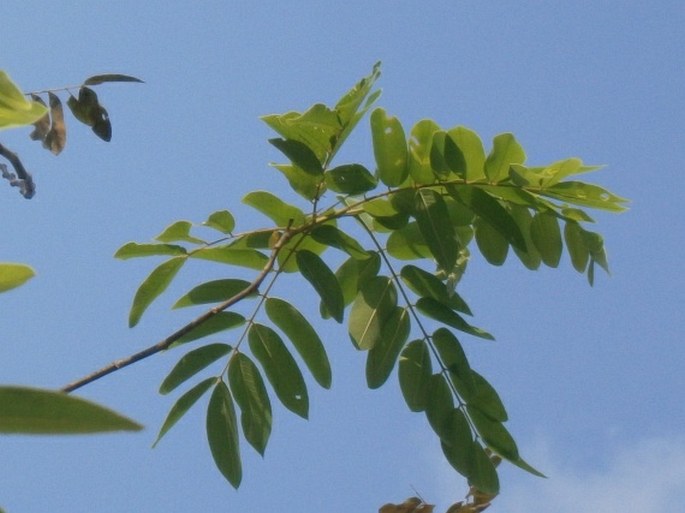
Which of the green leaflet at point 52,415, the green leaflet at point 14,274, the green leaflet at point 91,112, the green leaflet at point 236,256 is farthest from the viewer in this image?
the green leaflet at point 91,112

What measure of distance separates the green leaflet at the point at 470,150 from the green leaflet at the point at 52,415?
67.2 inches

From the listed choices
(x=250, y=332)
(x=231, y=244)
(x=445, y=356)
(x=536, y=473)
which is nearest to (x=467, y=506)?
(x=536, y=473)

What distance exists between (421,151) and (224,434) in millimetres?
807

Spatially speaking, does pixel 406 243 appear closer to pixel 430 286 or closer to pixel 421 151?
pixel 430 286

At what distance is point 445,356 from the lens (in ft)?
8.04

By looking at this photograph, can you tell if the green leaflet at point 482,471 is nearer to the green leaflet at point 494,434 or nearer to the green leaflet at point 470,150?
the green leaflet at point 494,434

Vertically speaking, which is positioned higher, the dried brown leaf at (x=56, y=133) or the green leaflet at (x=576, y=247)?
the green leaflet at (x=576, y=247)

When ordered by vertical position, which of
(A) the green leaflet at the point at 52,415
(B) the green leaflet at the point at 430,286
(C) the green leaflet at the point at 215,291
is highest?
→ (B) the green leaflet at the point at 430,286

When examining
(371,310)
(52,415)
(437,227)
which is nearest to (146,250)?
(371,310)

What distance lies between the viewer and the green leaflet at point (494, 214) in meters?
2.28

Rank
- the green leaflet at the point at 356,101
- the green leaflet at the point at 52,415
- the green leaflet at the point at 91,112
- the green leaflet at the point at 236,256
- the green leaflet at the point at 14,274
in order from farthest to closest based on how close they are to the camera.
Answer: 1. the green leaflet at the point at 91,112
2. the green leaflet at the point at 236,256
3. the green leaflet at the point at 356,101
4. the green leaflet at the point at 14,274
5. the green leaflet at the point at 52,415

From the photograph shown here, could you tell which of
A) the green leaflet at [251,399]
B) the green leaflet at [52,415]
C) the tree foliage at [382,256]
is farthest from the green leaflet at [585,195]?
the green leaflet at [52,415]

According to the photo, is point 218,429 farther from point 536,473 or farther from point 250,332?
point 536,473

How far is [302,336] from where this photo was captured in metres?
2.38
